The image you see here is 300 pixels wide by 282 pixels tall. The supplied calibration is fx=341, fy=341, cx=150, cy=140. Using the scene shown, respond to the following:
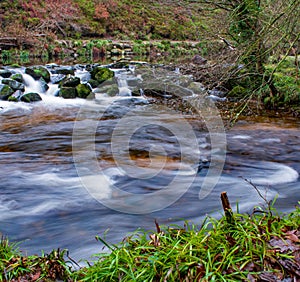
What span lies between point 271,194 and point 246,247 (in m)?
2.21

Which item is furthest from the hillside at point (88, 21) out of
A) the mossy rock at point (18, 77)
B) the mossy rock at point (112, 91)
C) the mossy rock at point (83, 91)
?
the mossy rock at point (83, 91)

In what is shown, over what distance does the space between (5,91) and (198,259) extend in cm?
947

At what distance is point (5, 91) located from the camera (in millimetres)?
10008

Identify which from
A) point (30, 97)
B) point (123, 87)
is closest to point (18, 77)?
point (30, 97)

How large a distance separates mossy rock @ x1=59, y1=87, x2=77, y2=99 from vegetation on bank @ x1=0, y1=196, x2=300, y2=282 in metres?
8.72

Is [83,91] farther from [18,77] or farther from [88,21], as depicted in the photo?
[88,21]

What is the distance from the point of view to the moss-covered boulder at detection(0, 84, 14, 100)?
989 centimetres

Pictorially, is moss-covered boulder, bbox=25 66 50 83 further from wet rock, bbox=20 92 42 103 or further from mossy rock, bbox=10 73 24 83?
wet rock, bbox=20 92 42 103

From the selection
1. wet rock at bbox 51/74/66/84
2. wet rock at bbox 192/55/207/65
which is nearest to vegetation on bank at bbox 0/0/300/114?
wet rock at bbox 192/55/207/65

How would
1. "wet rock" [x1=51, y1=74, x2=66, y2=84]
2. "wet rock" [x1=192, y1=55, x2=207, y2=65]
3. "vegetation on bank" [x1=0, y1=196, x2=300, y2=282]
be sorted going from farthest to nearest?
"wet rock" [x1=51, y1=74, x2=66, y2=84] < "wet rock" [x1=192, y1=55, x2=207, y2=65] < "vegetation on bank" [x1=0, y1=196, x2=300, y2=282]

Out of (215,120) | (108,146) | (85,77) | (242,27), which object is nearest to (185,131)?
(215,120)

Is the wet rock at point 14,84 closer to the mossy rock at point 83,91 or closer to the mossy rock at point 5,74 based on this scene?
the mossy rock at point 5,74

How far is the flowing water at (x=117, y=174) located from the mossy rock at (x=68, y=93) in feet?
8.30

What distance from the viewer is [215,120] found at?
25.0ft
